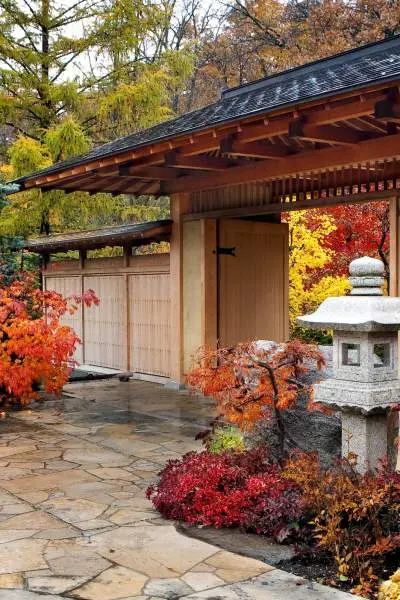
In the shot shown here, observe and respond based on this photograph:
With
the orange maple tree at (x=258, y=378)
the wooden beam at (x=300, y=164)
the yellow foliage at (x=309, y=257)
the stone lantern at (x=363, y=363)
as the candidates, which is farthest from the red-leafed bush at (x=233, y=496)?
the yellow foliage at (x=309, y=257)

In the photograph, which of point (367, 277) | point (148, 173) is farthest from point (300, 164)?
point (367, 277)

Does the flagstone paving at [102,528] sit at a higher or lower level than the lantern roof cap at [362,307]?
lower

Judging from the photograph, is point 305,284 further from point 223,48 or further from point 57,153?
point 223,48

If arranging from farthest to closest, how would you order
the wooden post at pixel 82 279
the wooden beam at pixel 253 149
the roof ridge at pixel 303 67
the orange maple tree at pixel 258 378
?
the wooden post at pixel 82 279
the roof ridge at pixel 303 67
the wooden beam at pixel 253 149
the orange maple tree at pixel 258 378

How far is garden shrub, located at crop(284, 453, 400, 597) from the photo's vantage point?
385 cm

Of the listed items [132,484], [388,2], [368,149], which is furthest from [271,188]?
[388,2]

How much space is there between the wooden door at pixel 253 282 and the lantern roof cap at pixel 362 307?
234 inches

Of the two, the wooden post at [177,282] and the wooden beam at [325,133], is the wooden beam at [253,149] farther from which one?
the wooden post at [177,282]

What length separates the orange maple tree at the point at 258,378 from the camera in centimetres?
525

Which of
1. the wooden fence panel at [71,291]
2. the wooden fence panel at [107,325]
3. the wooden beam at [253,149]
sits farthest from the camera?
the wooden fence panel at [71,291]

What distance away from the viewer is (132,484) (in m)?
5.71

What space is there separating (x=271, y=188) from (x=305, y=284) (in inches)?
229

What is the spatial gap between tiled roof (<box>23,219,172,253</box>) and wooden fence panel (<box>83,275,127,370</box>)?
73cm

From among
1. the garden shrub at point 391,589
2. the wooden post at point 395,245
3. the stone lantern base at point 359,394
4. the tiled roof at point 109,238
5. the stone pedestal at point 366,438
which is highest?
the tiled roof at point 109,238
